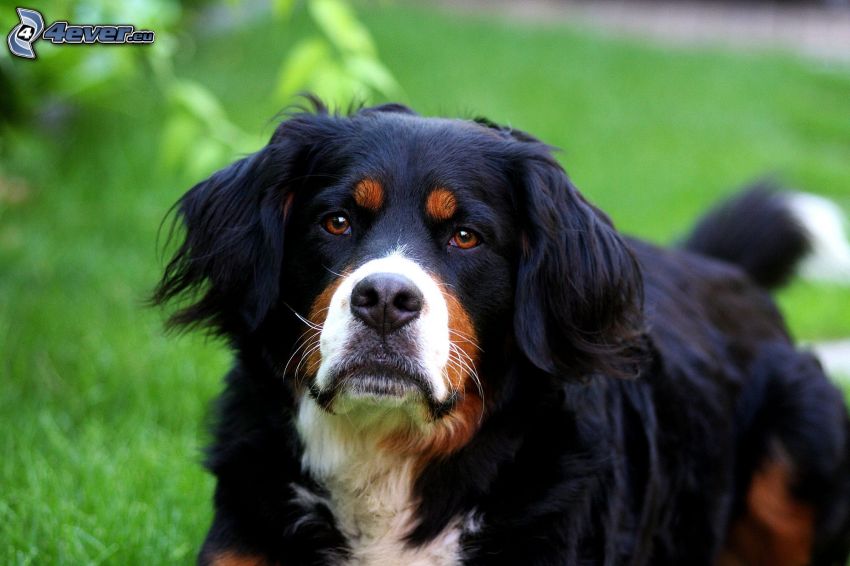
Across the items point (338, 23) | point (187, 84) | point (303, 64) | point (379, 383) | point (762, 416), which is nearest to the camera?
point (379, 383)

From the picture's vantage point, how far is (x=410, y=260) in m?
2.68

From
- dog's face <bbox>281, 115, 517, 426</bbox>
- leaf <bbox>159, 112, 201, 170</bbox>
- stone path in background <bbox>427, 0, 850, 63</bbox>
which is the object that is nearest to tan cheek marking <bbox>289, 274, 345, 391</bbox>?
dog's face <bbox>281, 115, 517, 426</bbox>

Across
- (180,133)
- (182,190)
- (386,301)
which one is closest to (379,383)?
(386,301)

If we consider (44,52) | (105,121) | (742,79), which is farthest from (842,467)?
(742,79)

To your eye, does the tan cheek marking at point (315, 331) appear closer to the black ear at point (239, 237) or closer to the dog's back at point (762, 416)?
the black ear at point (239, 237)

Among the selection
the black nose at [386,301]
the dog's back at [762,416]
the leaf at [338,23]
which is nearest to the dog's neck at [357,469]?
the black nose at [386,301]

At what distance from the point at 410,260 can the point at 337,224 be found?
29 cm

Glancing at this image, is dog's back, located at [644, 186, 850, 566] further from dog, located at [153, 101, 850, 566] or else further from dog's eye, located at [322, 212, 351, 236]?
dog's eye, located at [322, 212, 351, 236]

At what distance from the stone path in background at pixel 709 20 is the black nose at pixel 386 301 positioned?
518 inches

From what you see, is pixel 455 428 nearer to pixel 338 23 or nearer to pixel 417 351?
pixel 417 351

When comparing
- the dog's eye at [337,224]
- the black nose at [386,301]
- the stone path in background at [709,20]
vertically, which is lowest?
the black nose at [386,301]

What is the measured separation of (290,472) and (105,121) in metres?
6.10

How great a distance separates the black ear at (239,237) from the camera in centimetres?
297

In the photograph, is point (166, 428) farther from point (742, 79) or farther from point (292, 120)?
point (742, 79)
